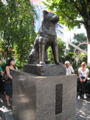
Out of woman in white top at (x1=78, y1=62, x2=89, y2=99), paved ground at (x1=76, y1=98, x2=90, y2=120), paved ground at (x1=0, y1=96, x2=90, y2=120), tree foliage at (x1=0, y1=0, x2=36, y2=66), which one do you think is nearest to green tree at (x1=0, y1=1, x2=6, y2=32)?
tree foliage at (x1=0, y1=0, x2=36, y2=66)

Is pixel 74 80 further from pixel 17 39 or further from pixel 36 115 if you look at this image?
pixel 17 39

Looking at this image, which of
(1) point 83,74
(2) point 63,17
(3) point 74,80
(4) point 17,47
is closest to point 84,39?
(2) point 63,17

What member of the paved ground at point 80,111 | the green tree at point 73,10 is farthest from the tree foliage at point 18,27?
the paved ground at point 80,111

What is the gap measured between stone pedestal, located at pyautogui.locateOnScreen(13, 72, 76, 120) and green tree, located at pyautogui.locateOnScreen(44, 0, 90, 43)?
335 inches

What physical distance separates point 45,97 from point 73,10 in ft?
34.2

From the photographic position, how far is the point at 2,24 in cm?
854

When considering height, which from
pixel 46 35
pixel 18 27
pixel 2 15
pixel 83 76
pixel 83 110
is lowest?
pixel 83 110

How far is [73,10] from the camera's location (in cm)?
1186

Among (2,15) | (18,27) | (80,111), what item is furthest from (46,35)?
(18,27)

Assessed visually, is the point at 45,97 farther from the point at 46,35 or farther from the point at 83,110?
the point at 83,110

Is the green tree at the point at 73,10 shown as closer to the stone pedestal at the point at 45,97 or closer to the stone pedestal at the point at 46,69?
the stone pedestal at the point at 46,69

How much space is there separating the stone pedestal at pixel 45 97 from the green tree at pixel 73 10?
27.9ft

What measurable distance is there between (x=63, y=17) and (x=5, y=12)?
5.51 meters

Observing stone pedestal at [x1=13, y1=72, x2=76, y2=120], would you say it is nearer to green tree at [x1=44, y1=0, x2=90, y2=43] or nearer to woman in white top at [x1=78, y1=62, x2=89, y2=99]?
woman in white top at [x1=78, y1=62, x2=89, y2=99]
